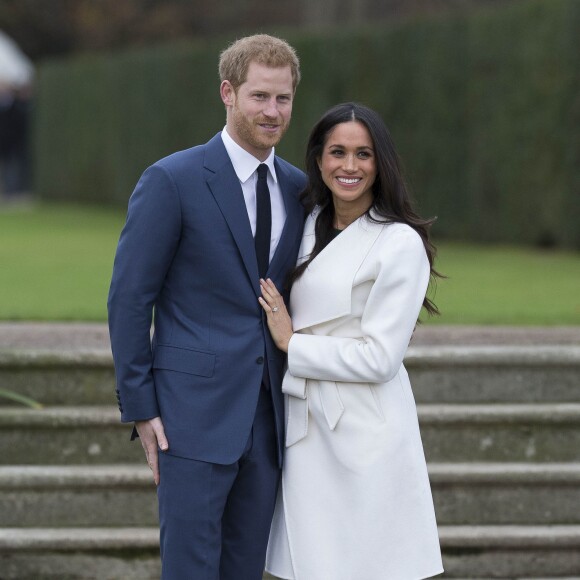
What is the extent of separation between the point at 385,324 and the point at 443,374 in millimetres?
1999

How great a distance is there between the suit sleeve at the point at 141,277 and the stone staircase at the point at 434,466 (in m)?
1.53

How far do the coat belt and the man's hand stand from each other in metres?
0.35

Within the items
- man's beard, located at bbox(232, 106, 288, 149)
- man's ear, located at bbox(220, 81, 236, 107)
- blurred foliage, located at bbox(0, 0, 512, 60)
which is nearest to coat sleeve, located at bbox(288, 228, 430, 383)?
man's beard, located at bbox(232, 106, 288, 149)

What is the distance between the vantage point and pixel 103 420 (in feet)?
16.5

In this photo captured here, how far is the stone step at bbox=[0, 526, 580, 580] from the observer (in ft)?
15.5

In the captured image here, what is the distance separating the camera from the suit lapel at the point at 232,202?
3383 millimetres

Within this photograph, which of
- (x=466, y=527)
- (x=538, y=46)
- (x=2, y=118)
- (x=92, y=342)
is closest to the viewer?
(x=466, y=527)

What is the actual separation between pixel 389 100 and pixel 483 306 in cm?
625

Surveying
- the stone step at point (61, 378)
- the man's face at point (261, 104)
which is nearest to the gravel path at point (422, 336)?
the stone step at point (61, 378)

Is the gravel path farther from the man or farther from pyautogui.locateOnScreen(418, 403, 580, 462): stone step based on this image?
the man

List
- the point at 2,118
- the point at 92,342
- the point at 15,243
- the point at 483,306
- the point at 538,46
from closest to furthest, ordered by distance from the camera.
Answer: the point at 92,342
the point at 483,306
the point at 538,46
the point at 15,243
the point at 2,118

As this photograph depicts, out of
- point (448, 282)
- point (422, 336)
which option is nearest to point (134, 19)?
point (448, 282)

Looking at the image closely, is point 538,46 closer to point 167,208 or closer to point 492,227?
point 492,227

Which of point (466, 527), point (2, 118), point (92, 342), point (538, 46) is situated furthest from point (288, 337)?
point (2, 118)
